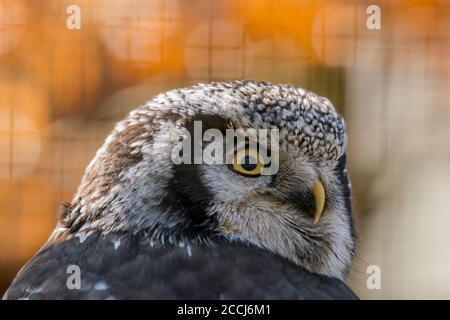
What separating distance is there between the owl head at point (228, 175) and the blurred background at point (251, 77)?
190cm

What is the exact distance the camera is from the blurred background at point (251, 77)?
14.5 feet

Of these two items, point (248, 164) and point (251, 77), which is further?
point (251, 77)

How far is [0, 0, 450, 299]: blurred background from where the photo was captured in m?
4.42

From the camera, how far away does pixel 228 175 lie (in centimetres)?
226

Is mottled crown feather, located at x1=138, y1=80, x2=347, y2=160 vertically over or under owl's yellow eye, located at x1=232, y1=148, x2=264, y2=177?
over

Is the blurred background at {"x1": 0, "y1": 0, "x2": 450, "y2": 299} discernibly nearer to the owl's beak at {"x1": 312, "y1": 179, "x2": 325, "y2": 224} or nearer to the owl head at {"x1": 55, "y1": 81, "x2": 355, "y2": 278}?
the owl head at {"x1": 55, "y1": 81, "x2": 355, "y2": 278}

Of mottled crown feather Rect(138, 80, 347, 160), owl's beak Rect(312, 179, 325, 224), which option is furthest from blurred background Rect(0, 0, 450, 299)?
owl's beak Rect(312, 179, 325, 224)

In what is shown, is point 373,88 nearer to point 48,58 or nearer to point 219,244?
point 48,58

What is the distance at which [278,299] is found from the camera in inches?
82.4

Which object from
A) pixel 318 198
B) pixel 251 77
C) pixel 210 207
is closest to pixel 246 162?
pixel 210 207

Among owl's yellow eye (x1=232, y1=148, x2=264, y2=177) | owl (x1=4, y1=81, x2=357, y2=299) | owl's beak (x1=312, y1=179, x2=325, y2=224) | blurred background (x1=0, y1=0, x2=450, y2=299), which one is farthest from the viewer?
blurred background (x1=0, y1=0, x2=450, y2=299)

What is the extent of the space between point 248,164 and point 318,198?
25 cm

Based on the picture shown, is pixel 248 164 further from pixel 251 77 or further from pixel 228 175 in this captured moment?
pixel 251 77
